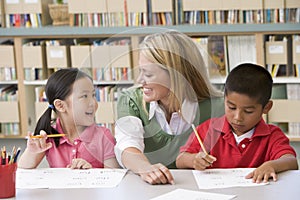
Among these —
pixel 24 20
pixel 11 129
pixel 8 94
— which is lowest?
pixel 11 129

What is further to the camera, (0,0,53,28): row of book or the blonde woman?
(0,0,53,28): row of book

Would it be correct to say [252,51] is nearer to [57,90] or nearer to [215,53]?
[215,53]

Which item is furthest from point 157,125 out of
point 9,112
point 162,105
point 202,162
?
point 9,112

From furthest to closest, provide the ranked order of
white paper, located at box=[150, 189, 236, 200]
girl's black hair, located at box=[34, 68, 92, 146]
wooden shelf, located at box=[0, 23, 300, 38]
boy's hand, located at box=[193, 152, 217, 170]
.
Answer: wooden shelf, located at box=[0, 23, 300, 38], girl's black hair, located at box=[34, 68, 92, 146], boy's hand, located at box=[193, 152, 217, 170], white paper, located at box=[150, 189, 236, 200]

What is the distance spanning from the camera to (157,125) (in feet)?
6.59

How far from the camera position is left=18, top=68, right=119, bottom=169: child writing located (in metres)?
2.05

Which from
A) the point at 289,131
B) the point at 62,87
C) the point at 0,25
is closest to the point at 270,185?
the point at 62,87

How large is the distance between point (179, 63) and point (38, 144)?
541mm

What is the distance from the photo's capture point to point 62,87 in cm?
229

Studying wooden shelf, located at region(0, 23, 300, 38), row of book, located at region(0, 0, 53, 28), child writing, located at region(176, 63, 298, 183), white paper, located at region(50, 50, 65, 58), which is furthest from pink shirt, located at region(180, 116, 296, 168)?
row of book, located at region(0, 0, 53, 28)

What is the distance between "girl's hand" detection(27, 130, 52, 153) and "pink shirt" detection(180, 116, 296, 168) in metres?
0.45

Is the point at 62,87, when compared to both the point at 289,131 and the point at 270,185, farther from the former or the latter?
the point at 289,131

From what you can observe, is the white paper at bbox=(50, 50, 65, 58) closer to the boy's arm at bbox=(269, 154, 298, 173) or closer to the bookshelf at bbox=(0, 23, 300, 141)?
the bookshelf at bbox=(0, 23, 300, 141)

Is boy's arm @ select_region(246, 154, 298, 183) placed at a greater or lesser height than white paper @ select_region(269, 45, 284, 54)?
lesser
